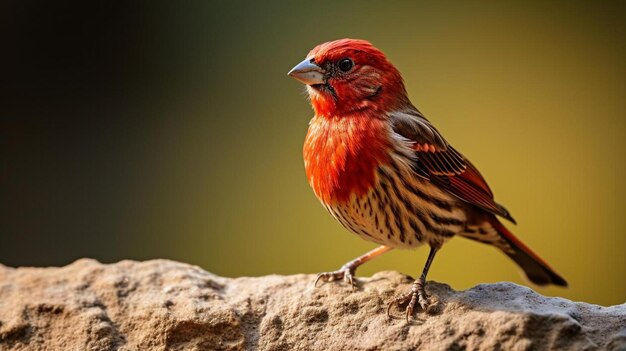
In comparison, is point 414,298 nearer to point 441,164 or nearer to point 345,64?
point 441,164

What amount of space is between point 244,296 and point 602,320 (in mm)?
1517

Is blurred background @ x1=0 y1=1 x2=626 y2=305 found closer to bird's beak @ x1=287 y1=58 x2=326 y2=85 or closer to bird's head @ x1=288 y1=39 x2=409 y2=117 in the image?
bird's head @ x1=288 y1=39 x2=409 y2=117

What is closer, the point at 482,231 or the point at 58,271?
the point at 58,271

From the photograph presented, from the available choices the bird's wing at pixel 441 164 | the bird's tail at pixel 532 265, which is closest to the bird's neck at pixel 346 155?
the bird's wing at pixel 441 164

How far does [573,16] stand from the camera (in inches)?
238

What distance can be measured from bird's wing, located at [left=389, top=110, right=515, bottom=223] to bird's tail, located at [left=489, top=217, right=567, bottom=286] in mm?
314

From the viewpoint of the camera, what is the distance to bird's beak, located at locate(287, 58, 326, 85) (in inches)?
152

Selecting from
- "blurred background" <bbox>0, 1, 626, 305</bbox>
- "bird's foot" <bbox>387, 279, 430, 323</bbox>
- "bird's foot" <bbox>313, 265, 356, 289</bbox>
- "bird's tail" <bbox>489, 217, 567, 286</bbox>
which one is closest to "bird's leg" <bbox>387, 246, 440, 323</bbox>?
"bird's foot" <bbox>387, 279, 430, 323</bbox>

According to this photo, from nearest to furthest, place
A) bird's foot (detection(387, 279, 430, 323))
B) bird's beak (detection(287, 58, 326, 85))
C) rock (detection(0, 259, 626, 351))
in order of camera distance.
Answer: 1. rock (detection(0, 259, 626, 351))
2. bird's foot (detection(387, 279, 430, 323))
3. bird's beak (detection(287, 58, 326, 85))

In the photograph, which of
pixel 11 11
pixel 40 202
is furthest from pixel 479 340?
pixel 11 11

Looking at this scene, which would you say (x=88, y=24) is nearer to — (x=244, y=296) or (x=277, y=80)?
(x=277, y=80)

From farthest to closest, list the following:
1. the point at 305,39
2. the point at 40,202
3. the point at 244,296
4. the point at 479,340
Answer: the point at 40,202
the point at 305,39
the point at 244,296
the point at 479,340

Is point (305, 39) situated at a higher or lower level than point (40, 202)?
higher

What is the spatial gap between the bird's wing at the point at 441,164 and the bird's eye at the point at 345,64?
304mm
